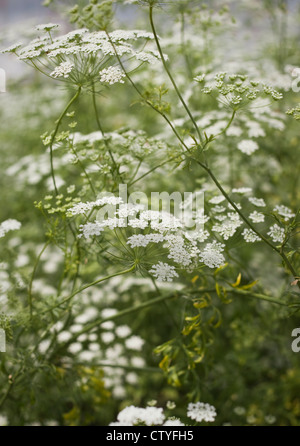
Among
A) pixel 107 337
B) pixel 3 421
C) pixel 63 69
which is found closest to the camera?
pixel 63 69

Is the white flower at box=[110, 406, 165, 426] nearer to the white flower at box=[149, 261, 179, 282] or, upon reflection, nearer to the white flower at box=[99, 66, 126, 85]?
the white flower at box=[149, 261, 179, 282]

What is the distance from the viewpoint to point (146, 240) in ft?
4.82

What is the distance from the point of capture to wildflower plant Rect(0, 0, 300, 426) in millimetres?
1589

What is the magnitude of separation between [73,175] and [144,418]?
238 centimetres

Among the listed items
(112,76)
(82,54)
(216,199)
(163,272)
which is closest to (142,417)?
(163,272)

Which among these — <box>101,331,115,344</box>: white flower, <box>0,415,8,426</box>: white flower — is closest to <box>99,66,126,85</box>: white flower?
<box>101,331,115,344</box>: white flower

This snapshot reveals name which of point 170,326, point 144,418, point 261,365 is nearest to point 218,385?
point 261,365

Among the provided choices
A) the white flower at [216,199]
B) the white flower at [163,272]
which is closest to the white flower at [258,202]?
the white flower at [216,199]

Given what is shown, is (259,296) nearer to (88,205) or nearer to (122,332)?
(88,205)

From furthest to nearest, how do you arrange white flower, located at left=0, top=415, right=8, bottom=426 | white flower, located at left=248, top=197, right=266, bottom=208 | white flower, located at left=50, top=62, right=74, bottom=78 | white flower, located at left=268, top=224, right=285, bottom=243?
1. white flower, located at left=0, top=415, right=8, bottom=426
2. white flower, located at left=248, top=197, right=266, bottom=208
3. white flower, located at left=268, top=224, right=285, bottom=243
4. white flower, located at left=50, top=62, right=74, bottom=78

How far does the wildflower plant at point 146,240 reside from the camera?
5.21ft

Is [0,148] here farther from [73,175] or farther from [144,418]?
[144,418]
